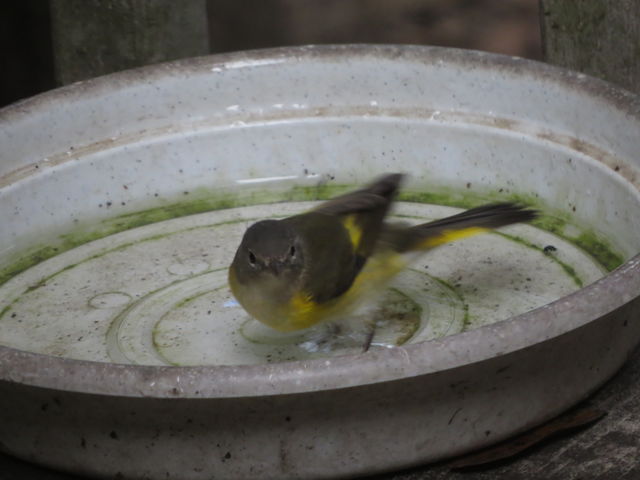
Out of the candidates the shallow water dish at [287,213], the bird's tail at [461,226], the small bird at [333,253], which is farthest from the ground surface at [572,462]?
the bird's tail at [461,226]

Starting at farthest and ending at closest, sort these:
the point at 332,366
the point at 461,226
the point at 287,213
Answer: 1. the point at 287,213
2. the point at 461,226
3. the point at 332,366

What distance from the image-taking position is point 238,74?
416 centimetres

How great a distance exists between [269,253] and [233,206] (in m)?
1.11

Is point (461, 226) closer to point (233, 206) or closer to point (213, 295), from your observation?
point (213, 295)

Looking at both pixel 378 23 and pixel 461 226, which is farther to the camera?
pixel 378 23

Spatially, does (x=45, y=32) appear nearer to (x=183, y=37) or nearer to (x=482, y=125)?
(x=183, y=37)

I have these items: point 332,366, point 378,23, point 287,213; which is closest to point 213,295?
point 287,213

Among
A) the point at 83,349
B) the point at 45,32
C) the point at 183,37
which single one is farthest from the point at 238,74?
the point at 45,32

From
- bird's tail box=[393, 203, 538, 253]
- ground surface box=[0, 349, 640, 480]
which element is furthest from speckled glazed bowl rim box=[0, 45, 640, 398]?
bird's tail box=[393, 203, 538, 253]

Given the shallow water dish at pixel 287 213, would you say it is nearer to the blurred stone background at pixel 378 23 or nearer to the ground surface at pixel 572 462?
the ground surface at pixel 572 462

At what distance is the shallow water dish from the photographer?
2.46 m

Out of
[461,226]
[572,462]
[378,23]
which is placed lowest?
[572,462]

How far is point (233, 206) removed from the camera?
4.12 metres

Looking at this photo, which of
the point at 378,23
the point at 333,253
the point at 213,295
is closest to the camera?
the point at 333,253
